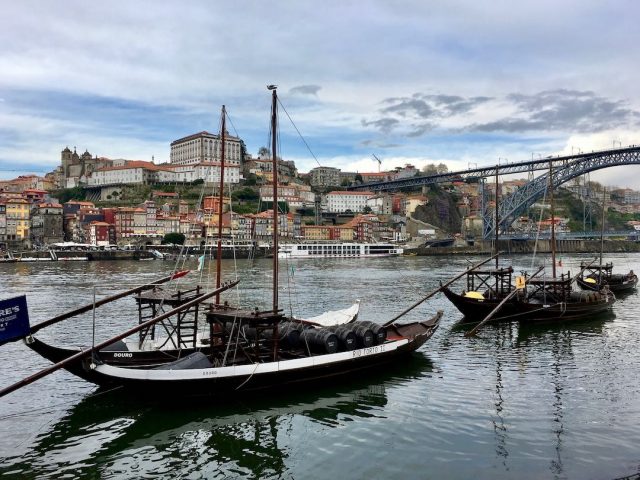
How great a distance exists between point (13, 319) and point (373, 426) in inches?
301

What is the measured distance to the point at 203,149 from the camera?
474 ft

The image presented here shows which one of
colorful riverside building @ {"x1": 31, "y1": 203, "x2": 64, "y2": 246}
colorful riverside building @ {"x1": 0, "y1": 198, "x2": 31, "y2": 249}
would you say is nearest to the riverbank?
colorful riverside building @ {"x1": 31, "y1": 203, "x2": 64, "y2": 246}

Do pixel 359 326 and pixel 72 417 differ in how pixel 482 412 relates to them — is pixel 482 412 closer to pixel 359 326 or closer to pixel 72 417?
pixel 359 326

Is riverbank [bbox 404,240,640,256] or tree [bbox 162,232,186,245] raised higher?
tree [bbox 162,232,186,245]

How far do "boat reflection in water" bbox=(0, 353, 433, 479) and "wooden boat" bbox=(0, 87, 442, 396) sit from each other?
1.72ft

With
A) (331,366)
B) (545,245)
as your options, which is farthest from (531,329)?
(545,245)

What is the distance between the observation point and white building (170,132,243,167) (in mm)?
144750

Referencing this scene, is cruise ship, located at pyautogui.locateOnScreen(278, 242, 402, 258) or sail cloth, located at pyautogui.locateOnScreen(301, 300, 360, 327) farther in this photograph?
cruise ship, located at pyautogui.locateOnScreen(278, 242, 402, 258)

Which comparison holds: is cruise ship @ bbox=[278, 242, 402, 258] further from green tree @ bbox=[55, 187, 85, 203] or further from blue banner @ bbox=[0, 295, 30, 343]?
blue banner @ bbox=[0, 295, 30, 343]

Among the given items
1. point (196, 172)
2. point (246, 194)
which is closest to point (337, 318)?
point (246, 194)

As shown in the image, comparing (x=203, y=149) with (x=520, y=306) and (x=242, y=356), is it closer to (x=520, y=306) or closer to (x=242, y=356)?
(x=520, y=306)

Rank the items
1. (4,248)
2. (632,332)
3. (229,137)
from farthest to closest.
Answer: (229,137)
(4,248)
(632,332)

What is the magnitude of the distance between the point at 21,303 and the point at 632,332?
22.8 meters

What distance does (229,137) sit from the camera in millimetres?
153750
